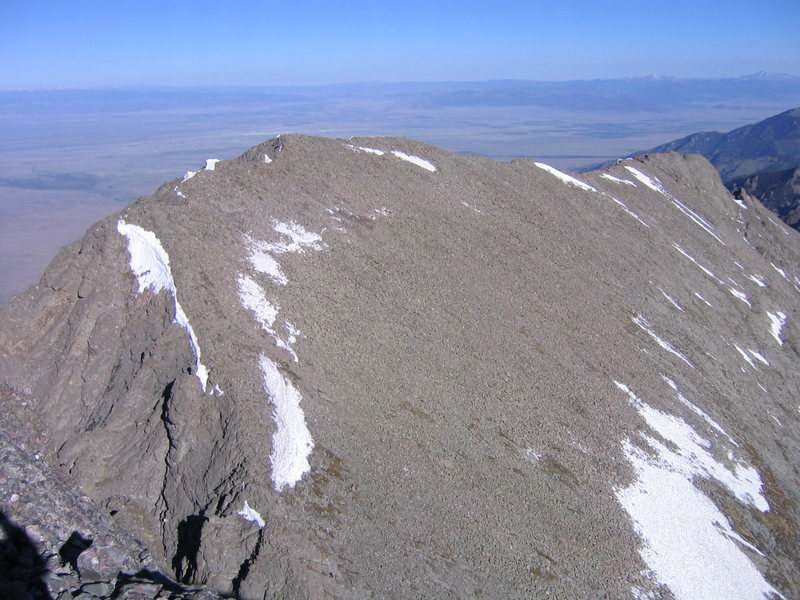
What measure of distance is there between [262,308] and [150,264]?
417cm

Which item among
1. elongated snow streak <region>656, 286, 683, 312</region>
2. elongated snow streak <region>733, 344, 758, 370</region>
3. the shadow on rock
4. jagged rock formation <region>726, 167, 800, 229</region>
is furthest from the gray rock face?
jagged rock formation <region>726, 167, 800, 229</region>

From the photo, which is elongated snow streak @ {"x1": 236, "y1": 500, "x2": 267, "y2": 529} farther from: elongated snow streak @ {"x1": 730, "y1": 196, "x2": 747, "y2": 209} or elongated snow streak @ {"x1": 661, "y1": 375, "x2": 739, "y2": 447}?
elongated snow streak @ {"x1": 730, "y1": 196, "x2": 747, "y2": 209}

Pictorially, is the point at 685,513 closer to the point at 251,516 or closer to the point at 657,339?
the point at 657,339

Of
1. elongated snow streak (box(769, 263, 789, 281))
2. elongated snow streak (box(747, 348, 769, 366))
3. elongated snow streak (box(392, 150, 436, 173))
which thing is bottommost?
elongated snow streak (box(747, 348, 769, 366))

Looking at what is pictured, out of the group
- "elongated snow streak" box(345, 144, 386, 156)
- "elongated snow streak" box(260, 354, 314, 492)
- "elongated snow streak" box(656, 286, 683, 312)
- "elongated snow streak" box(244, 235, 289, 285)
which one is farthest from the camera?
"elongated snow streak" box(656, 286, 683, 312)

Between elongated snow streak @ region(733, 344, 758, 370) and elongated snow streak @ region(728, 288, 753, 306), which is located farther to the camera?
elongated snow streak @ region(728, 288, 753, 306)

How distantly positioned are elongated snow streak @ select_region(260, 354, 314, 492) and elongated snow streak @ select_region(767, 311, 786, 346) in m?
34.8

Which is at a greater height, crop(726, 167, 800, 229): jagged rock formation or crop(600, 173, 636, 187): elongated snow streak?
crop(600, 173, 636, 187): elongated snow streak

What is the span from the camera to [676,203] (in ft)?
157

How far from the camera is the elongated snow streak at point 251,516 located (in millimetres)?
12375

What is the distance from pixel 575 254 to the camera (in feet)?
97.5

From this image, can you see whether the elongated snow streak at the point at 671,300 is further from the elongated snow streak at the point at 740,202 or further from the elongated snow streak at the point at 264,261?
the elongated snow streak at the point at 740,202

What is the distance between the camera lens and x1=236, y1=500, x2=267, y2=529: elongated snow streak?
12.4 metres

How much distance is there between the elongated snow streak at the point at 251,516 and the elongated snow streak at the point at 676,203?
148ft
